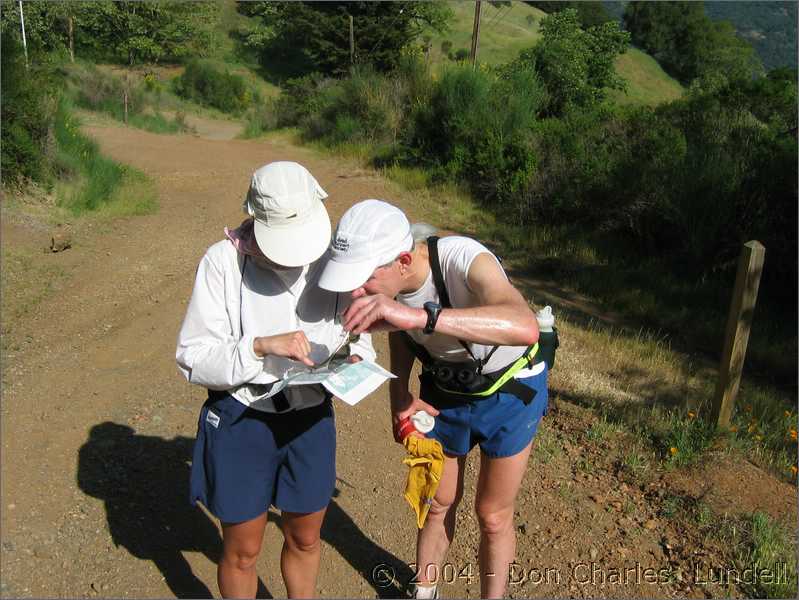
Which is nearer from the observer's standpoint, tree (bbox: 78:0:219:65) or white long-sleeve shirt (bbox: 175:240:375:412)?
white long-sleeve shirt (bbox: 175:240:375:412)

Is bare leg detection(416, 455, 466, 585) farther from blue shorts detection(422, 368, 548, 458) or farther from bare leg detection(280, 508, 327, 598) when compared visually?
bare leg detection(280, 508, 327, 598)

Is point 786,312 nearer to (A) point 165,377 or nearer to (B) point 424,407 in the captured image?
(A) point 165,377

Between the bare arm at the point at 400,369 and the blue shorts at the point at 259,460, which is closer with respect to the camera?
the blue shorts at the point at 259,460

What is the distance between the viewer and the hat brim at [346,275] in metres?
2.26

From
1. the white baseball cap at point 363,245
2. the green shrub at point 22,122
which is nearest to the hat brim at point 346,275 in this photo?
the white baseball cap at point 363,245

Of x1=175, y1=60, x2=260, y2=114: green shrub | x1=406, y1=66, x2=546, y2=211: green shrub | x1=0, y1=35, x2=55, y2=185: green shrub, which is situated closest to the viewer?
→ x1=0, y1=35, x2=55, y2=185: green shrub

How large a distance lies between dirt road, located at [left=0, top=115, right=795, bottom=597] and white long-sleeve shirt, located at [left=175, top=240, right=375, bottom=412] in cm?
154

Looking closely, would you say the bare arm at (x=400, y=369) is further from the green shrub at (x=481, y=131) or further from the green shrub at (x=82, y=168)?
the green shrub at (x=481, y=131)

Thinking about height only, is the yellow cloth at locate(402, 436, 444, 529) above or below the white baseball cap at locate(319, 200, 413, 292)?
below

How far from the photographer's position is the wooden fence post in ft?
15.1

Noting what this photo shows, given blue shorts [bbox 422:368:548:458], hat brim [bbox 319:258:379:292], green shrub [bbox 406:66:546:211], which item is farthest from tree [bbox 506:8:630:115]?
hat brim [bbox 319:258:379:292]

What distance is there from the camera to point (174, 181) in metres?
12.9

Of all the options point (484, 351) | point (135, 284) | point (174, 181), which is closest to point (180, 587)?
point (484, 351)

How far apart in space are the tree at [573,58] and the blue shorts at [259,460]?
17.4 m
